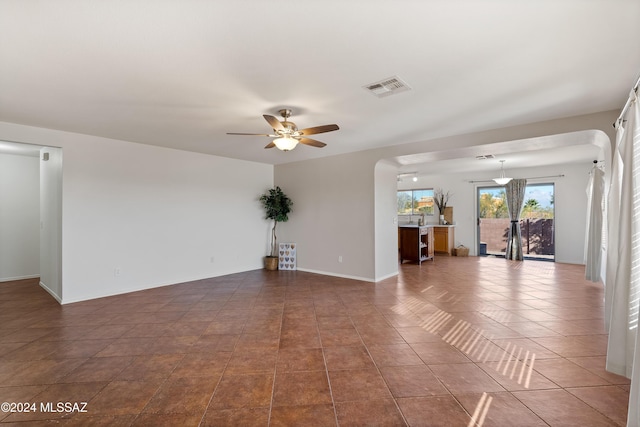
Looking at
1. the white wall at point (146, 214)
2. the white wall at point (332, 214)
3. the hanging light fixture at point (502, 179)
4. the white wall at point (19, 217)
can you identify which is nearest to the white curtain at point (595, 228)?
the hanging light fixture at point (502, 179)

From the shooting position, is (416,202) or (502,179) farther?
(416,202)

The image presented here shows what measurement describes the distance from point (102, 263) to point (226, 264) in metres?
2.14

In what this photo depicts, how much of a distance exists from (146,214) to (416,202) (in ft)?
26.2

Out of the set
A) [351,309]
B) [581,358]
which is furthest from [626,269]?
[351,309]

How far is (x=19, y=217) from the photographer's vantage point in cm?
562

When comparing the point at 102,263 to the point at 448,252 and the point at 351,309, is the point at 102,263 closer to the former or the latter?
the point at 351,309

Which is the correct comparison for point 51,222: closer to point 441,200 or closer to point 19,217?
point 19,217

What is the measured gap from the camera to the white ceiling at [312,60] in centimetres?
167

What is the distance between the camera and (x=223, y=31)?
1822mm

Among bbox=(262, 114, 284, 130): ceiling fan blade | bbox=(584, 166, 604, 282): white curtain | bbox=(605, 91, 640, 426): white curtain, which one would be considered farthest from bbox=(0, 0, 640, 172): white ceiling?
bbox=(584, 166, 604, 282): white curtain

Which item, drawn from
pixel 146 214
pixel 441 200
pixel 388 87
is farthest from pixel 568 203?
pixel 146 214

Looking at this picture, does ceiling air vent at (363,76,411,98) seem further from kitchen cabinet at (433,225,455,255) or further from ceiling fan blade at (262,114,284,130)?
kitchen cabinet at (433,225,455,255)

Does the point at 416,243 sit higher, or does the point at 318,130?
the point at 318,130

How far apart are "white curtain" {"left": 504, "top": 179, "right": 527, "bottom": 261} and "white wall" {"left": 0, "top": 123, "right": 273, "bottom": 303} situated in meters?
6.93
